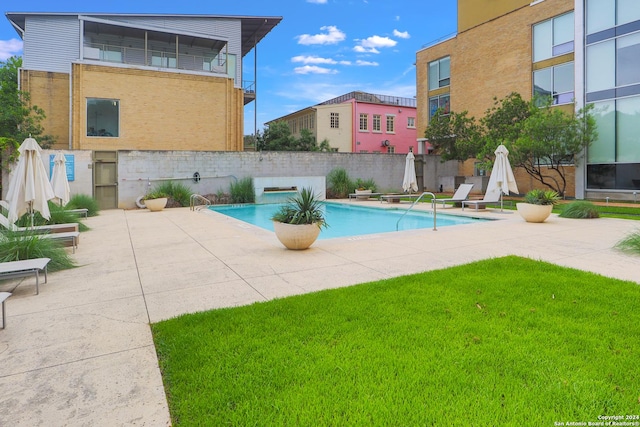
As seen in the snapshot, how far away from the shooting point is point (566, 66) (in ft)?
69.1

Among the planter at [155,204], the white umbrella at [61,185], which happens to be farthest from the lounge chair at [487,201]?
the white umbrella at [61,185]

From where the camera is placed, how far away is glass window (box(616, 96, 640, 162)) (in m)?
17.5

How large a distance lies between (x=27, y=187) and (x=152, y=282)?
3093 mm

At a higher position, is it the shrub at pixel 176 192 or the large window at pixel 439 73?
the large window at pixel 439 73

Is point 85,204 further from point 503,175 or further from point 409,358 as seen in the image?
point 409,358

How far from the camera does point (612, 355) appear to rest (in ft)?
10.00

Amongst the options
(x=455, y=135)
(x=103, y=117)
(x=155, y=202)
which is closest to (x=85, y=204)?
(x=155, y=202)

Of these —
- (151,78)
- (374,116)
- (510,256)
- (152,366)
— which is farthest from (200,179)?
(374,116)

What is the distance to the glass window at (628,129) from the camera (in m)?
17.5

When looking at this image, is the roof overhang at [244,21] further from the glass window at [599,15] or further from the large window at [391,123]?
the glass window at [599,15]

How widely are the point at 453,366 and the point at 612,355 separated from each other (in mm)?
1265

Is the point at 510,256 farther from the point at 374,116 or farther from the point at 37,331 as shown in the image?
the point at 374,116

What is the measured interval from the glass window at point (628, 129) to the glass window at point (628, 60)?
34.6 inches

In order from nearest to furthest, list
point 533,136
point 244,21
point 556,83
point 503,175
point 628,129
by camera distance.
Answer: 1. point 503,175
2. point 628,129
3. point 533,136
4. point 556,83
5. point 244,21
